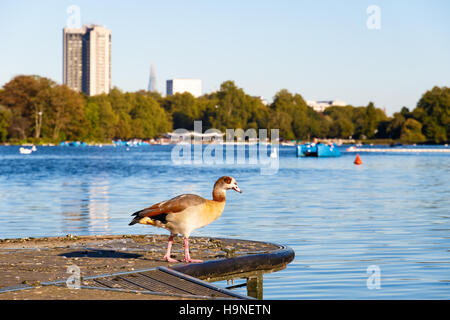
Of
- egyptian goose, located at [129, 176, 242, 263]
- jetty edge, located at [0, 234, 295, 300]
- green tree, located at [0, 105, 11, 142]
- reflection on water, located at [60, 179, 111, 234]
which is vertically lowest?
reflection on water, located at [60, 179, 111, 234]

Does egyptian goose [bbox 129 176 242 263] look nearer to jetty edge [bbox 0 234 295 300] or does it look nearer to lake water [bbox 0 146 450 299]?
jetty edge [bbox 0 234 295 300]

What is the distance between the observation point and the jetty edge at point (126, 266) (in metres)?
10.2

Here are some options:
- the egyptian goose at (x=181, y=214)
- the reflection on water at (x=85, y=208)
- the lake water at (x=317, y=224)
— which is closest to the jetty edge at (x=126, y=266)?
the egyptian goose at (x=181, y=214)

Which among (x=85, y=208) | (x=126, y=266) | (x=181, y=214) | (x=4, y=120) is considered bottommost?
(x=85, y=208)

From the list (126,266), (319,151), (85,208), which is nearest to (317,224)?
(85,208)

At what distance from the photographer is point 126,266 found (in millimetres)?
12453

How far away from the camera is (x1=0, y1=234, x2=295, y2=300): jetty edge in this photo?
33.6 feet

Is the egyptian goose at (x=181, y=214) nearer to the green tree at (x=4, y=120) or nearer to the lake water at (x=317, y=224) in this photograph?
the lake water at (x=317, y=224)

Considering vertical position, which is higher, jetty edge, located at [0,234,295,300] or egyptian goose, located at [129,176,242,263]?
egyptian goose, located at [129,176,242,263]

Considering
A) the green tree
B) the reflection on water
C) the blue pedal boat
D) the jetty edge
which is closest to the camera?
the jetty edge

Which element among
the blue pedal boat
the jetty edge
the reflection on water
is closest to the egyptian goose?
the jetty edge

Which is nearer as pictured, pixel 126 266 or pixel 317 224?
pixel 126 266

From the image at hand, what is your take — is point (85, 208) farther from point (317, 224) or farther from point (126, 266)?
point (126, 266)

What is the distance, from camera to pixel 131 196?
3959 centimetres
